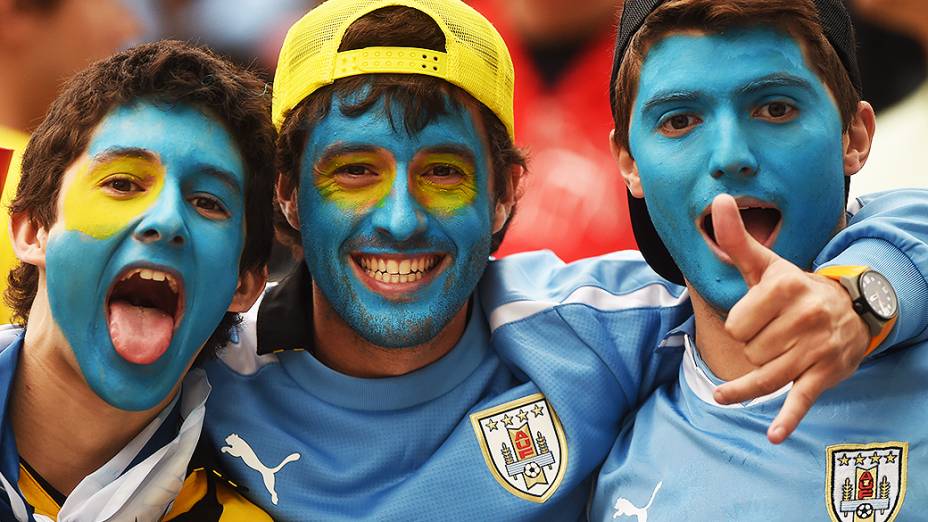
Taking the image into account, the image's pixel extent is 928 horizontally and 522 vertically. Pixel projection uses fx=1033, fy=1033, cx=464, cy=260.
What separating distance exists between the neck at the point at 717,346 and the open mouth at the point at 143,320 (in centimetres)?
117

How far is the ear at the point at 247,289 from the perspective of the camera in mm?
2479

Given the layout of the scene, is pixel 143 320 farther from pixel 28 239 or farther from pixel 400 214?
pixel 400 214

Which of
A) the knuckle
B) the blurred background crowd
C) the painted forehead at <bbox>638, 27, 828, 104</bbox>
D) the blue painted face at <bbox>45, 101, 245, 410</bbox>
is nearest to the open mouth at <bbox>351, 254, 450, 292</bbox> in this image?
the blue painted face at <bbox>45, 101, 245, 410</bbox>

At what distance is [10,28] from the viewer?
5316 mm

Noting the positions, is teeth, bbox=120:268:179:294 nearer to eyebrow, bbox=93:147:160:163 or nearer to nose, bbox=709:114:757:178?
eyebrow, bbox=93:147:160:163

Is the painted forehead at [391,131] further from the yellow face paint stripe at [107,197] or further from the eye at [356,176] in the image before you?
the yellow face paint stripe at [107,197]

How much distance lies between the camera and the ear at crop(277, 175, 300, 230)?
2.69 meters

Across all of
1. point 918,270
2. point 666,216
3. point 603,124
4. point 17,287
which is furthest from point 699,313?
point 603,124

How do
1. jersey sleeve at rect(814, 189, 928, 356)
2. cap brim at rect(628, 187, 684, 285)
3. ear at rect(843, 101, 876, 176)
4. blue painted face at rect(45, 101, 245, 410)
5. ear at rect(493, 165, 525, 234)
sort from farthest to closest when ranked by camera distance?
ear at rect(493, 165, 525, 234)
cap brim at rect(628, 187, 684, 285)
ear at rect(843, 101, 876, 176)
blue painted face at rect(45, 101, 245, 410)
jersey sleeve at rect(814, 189, 928, 356)

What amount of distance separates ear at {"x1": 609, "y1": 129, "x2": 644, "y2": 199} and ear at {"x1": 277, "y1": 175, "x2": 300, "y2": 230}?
832 millimetres

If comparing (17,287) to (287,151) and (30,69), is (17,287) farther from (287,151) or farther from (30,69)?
(30,69)

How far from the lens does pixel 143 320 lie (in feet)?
7.27

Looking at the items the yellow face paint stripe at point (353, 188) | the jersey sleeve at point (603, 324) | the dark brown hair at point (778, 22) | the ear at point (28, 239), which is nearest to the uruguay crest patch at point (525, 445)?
the jersey sleeve at point (603, 324)

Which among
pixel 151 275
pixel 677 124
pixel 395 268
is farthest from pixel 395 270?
pixel 677 124
